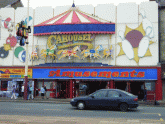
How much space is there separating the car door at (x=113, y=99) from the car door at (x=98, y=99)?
10.9 inches

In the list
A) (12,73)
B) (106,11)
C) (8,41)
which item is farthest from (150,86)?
(8,41)

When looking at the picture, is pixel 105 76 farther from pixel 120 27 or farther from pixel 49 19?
pixel 49 19

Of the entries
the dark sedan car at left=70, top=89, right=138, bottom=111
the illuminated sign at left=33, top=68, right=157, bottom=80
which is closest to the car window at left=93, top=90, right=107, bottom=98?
the dark sedan car at left=70, top=89, right=138, bottom=111

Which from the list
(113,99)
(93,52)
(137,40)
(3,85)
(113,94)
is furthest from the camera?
(3,85)

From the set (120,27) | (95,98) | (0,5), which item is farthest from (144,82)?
(0,5)

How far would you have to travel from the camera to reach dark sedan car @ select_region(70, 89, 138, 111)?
52.5ft

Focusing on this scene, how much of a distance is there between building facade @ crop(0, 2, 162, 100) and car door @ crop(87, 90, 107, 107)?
38.5ft

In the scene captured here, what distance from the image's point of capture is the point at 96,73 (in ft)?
93.4

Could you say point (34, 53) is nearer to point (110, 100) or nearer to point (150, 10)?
point (150, 10)

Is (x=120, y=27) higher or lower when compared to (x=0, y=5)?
lower

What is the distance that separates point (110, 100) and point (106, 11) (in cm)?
1573

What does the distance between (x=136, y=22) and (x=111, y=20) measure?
2.93m

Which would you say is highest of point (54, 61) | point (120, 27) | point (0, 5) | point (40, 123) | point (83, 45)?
point (0, 5)

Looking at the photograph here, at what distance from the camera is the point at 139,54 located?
28172mm
